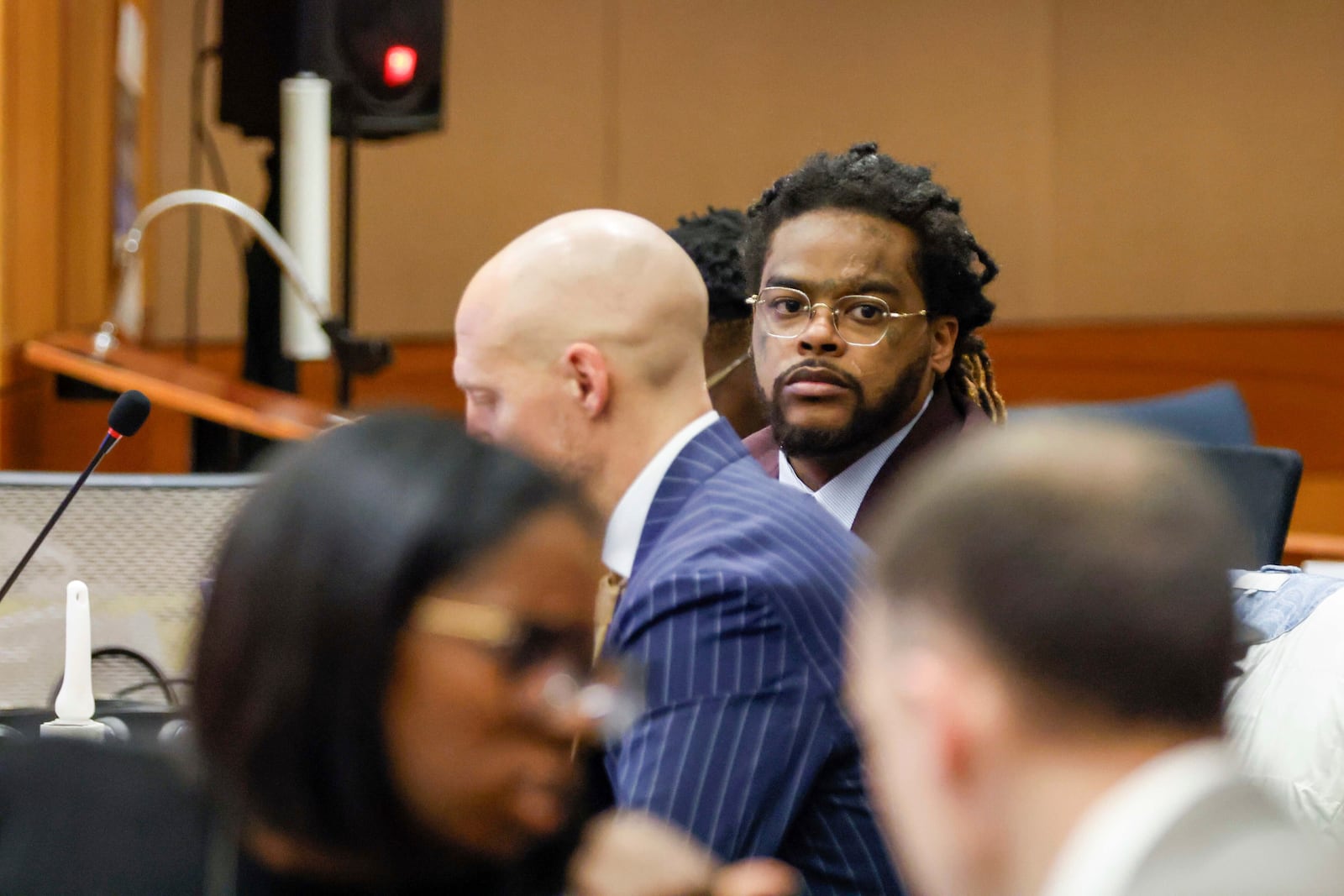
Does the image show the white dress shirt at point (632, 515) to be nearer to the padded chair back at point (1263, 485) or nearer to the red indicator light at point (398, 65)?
the padded chair back at point (1263, 485)

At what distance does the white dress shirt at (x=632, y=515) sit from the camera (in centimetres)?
150

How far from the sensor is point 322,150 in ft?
11.8

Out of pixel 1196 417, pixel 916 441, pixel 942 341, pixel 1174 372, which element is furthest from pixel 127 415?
pixel 1174 372

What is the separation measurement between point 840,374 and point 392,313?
11.2ft

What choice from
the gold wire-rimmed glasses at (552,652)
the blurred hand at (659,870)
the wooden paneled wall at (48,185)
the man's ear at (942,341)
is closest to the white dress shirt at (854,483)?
the man's ear at (942,341)

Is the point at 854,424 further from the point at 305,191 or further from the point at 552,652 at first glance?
the point at 305,191

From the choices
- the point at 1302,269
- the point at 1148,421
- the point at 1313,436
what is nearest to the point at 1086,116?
the point at 1302,269

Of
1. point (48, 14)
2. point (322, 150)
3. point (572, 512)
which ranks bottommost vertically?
point (572, 512)

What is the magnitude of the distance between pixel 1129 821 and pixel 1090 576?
11 centimetres

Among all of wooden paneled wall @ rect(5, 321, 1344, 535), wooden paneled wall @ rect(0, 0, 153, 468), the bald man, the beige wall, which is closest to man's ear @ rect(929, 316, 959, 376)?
the bald man

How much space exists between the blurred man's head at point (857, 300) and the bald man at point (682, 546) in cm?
62

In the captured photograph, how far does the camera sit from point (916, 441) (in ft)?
7.45

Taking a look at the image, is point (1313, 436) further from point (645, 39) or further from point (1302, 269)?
point (645, 39)

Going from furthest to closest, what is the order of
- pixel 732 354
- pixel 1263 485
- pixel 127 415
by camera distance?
pixel 732 354 → pixel 1263 485 → pixel 127 415
